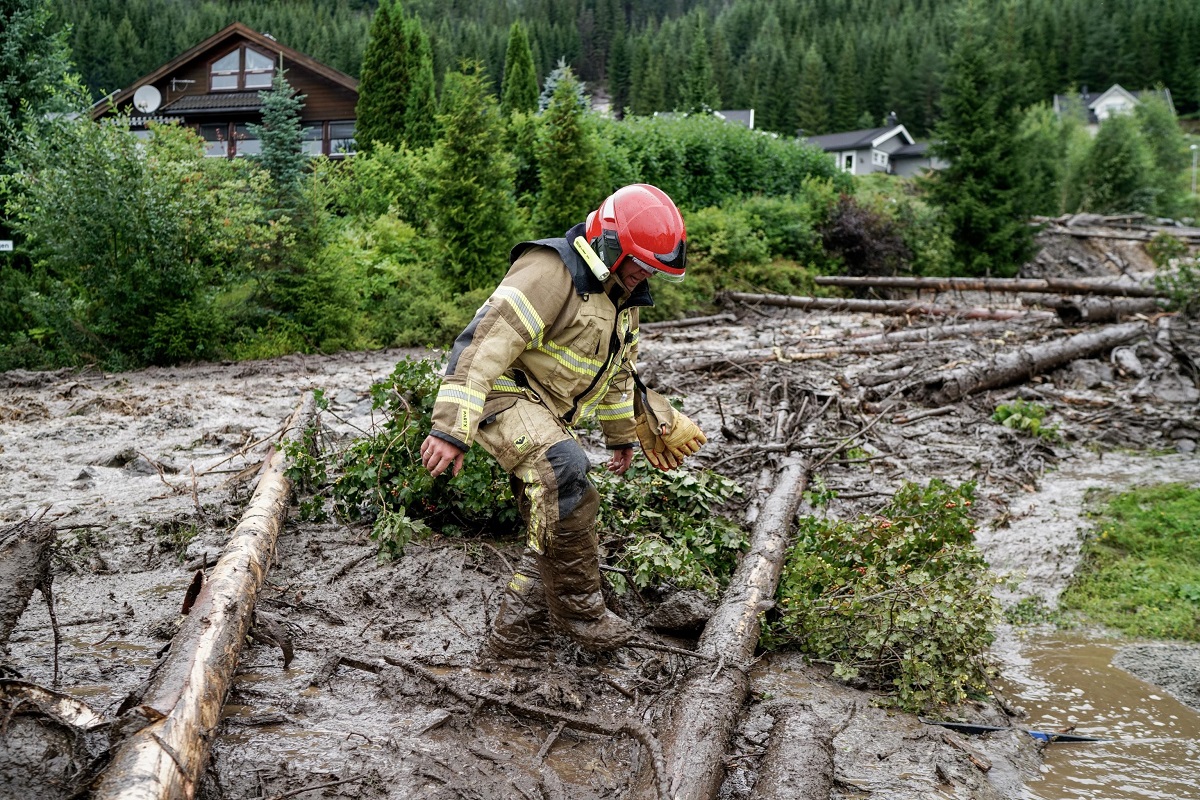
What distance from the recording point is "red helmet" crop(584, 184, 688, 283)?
3807mm

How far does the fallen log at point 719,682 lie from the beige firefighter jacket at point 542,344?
3.88 ft

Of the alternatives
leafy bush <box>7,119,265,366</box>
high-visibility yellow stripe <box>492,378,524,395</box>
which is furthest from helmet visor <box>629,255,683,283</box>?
leafy bush <box>7,119,265,366</box>

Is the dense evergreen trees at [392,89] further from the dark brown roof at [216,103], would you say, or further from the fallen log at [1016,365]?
the fallen log at [1016,365]

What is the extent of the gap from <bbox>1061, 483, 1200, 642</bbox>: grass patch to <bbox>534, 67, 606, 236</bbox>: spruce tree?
37.8ft

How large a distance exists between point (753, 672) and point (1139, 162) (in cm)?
4873

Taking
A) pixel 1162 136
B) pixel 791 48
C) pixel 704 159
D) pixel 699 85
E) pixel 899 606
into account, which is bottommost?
pixel 899 606

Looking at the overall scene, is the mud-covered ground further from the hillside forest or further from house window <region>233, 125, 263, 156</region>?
house window <region>233, 125, 263, 156</region>

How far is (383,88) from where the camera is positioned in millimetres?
26016

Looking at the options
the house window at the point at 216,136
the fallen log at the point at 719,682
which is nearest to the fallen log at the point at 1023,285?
the fallen log at the point at 719,682

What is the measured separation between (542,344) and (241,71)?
32203 millimetres

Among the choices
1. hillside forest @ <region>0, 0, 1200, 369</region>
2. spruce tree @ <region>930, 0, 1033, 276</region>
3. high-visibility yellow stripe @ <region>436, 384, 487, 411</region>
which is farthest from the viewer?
spruce tree @ <region>930, 0, 1033, 276</region>

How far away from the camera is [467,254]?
15.2m

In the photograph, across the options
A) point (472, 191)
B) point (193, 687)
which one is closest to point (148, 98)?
point (472, 191)

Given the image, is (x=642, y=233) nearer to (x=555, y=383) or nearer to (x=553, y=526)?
(x=555, y=383)
